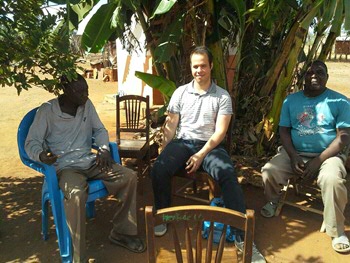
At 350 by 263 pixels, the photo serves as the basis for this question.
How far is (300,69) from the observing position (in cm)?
459

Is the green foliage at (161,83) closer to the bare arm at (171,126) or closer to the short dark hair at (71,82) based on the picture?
the bare arm at (171,126)

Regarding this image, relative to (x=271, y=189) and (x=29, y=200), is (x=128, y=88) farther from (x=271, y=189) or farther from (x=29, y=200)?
(x=271, y=189)

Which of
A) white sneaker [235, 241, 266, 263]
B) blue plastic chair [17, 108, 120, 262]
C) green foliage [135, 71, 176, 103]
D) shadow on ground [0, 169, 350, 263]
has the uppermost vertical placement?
green foliage [135, 71, 176, 103]

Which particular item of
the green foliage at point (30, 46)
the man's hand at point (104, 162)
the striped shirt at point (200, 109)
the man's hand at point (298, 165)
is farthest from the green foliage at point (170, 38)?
the man's hand at point (298, 165)

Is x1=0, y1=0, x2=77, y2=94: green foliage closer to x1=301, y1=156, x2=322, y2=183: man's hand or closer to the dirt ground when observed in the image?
the dirt ground

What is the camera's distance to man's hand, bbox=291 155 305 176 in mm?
3156

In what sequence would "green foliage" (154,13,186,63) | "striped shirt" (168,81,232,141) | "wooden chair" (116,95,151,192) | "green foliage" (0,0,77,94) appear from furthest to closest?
"wooden chair" (116,95,151,192) < "green foliage" (154,13,186,63) < "striped shirt" (168,81,232,141) < "green foliage" (0,0,77,94)

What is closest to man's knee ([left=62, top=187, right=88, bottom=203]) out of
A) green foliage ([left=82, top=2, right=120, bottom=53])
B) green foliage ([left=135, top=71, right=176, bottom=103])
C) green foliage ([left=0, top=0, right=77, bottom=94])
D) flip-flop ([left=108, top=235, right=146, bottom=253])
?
flip-flop ([left=108, top=235, right=146, bottom=253])

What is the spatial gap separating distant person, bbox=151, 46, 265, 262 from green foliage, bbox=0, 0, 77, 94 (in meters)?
1.09

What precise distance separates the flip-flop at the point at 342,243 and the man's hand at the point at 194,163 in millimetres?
1305

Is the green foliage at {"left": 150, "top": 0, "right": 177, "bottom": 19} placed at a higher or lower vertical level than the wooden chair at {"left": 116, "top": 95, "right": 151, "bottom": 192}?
higher

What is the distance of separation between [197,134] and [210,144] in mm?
202

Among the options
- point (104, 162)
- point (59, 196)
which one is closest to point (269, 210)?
point (104, 162)

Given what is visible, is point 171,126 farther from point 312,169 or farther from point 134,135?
point 134,135
